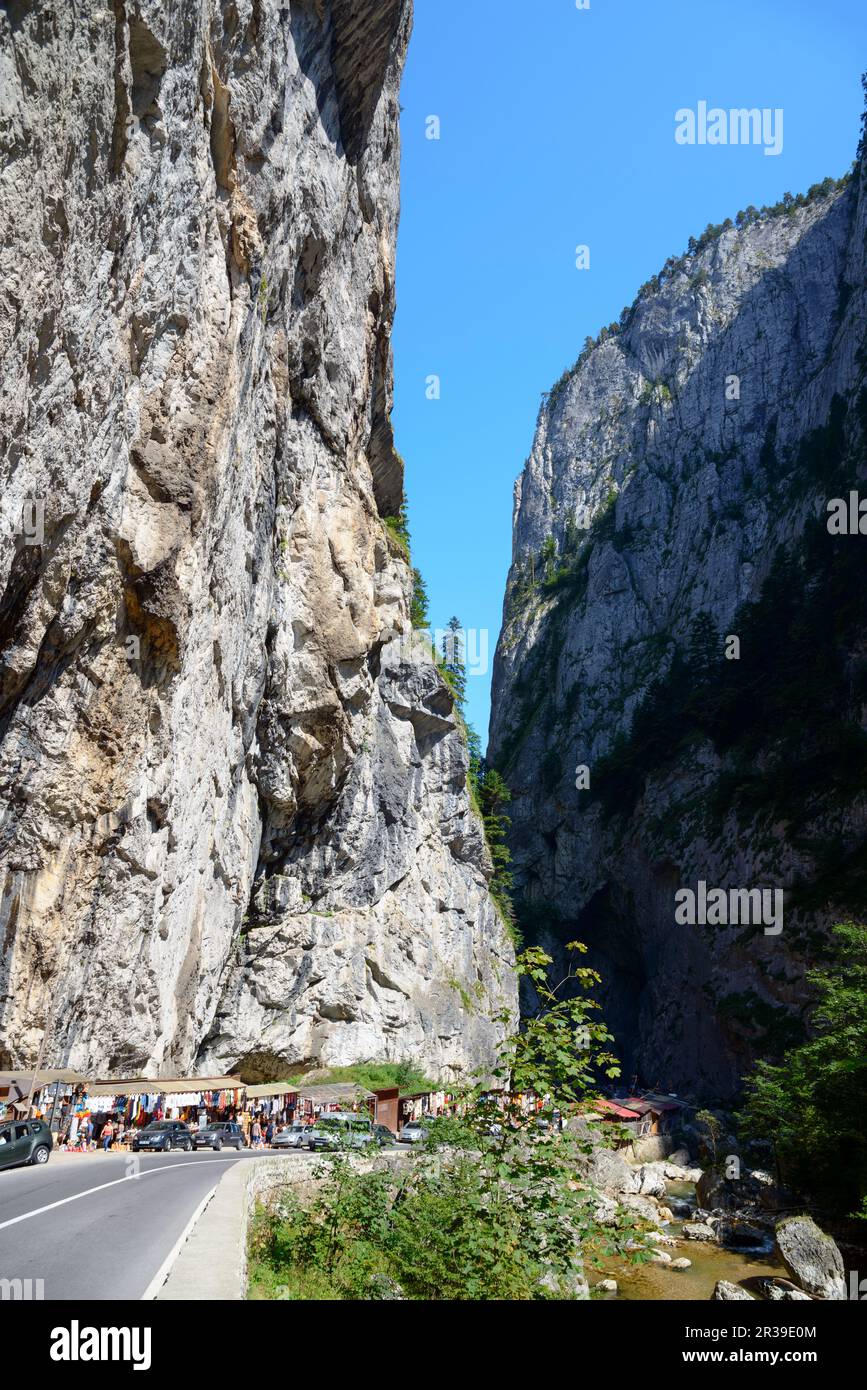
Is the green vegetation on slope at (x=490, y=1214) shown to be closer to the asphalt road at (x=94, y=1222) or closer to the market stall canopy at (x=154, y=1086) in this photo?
the asphalt road at (x=94, y=1222)

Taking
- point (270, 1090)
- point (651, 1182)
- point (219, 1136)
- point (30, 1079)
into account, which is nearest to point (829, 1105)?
point (651, 1182)

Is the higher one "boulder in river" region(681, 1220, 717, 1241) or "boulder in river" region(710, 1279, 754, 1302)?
"boulder in river" region(710, 1279, 754, 1302)

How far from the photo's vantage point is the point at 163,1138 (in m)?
24.6

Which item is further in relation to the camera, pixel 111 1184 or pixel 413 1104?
pixel 413 1104

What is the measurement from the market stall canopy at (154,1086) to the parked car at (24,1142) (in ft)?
11.8

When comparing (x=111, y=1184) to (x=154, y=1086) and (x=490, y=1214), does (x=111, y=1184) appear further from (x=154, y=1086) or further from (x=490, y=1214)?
(x=490, y=1214)

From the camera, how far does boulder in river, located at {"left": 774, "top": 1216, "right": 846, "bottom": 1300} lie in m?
19.4

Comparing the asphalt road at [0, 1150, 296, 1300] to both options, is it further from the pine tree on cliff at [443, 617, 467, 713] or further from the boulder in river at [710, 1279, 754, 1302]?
the pine tree on cliff at [443, 617, 467, 713]

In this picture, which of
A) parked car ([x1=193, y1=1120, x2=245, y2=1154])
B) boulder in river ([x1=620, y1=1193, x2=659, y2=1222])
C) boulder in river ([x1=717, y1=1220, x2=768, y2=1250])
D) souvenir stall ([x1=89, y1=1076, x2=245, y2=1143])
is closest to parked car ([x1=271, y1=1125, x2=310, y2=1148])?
parked car ([x1=193, y1=1120, x2=245, y2=1154])

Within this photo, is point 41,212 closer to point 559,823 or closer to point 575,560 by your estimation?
point 559,823

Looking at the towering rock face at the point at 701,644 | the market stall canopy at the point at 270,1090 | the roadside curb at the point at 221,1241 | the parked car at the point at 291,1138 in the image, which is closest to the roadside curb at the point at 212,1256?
the roadside curb at the point at 221,1241

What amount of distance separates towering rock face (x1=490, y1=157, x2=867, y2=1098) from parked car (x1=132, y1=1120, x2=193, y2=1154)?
1329 inches

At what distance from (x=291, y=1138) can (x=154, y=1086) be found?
19.4 feet
